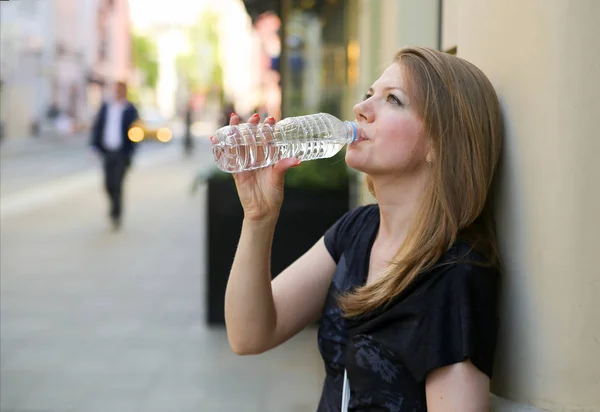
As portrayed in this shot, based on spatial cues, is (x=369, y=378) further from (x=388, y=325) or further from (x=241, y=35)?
(x=241, y=35)

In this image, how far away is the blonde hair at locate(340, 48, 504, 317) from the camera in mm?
1879

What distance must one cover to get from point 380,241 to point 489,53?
543 mm

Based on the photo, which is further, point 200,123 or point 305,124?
point 200,123

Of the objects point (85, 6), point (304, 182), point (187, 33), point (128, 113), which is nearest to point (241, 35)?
point (187, 33)

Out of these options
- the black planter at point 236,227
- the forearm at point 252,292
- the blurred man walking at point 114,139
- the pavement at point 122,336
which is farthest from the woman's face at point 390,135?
the blurred man walking at point 114,139

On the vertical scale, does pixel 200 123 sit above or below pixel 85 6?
below

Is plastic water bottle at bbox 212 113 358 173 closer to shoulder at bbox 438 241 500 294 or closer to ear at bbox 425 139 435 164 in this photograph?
ear at bbox 425 139 435 164

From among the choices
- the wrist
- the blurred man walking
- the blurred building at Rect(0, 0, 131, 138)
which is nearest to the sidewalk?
the blurred building at Rect(0, 0, 131, 138)

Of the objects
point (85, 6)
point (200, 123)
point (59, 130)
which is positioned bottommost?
point (200, 123)

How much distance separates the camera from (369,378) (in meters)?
1.88

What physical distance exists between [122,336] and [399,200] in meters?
4.79

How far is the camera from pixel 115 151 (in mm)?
11766

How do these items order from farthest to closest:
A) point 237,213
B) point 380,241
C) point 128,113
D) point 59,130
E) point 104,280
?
point 59,130
point 128,113
point 104,280
point 237,213
point 380,241

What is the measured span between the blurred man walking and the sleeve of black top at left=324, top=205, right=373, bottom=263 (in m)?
9.78
